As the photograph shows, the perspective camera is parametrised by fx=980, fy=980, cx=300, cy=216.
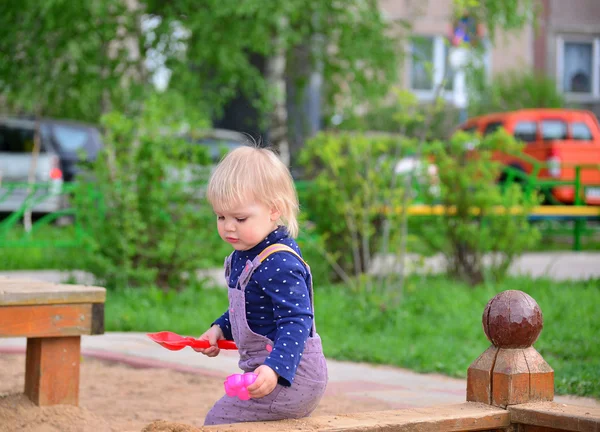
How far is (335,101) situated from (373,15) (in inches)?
77.0

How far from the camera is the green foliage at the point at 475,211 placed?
8.93 metres

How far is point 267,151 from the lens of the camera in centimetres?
293

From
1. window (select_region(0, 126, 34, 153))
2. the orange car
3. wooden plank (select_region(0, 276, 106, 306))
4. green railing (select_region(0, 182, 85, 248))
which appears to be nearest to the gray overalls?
wooden plank (select_region(0, 276, 106, 306))

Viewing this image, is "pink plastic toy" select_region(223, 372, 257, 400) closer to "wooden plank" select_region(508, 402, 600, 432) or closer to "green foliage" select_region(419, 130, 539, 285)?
"wooden plank" select_region(508, 402, 600, 432)

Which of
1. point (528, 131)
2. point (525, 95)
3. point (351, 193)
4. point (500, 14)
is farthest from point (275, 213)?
point (525, 95)

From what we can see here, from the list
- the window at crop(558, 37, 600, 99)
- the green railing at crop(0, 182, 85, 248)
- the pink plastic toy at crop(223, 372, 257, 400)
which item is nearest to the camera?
the pink plastic toy at crop(223, 372, 257, 400)

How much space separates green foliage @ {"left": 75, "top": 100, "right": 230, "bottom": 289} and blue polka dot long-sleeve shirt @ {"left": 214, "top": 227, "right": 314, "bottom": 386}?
5244 mm

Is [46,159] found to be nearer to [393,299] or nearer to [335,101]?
[335,101]

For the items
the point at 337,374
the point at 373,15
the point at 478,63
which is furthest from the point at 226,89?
the point at 337,374

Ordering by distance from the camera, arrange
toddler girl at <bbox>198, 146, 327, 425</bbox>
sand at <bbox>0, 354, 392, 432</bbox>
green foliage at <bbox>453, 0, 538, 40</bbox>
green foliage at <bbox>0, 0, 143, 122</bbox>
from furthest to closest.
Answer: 1. green foliage at <bbox>453, 0, 538, 40</bbox>
2. green foliage at <bbox>0, 0, 143, 122</bbox>
3. sand at <bbox>0, 354, 392, 432</bbox>
4. toddler girl at <bbox>198, 146, 327, 425</bbox>

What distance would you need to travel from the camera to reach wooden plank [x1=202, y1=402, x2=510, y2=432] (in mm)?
2514

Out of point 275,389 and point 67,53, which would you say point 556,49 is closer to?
point 67,53

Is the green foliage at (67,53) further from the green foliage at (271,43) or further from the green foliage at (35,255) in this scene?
the green foliage at (35,255)

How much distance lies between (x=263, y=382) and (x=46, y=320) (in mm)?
1569
